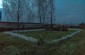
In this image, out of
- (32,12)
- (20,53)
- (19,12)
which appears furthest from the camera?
(32,12)

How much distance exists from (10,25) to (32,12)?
8810 millimetres

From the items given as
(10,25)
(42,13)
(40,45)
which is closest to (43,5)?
(42,13)

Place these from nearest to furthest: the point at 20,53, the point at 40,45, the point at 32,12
Answer: 1. the point at 20,53
2. the point at 40,45
3. the point at 32,12

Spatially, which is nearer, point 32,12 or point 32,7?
point 32,7

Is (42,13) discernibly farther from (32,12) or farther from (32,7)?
(32,12)

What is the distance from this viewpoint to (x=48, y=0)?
149 feet

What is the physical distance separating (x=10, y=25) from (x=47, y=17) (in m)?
7.80

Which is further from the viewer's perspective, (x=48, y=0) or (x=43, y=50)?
(x=48, y=0)

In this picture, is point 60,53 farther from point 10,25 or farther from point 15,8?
point 10,25

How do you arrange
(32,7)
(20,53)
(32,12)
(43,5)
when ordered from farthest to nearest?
(32,12) < (32,7) < (43,5) < (20,53)

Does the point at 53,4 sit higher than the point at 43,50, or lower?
higher

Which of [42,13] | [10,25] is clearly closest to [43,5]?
[42,13]

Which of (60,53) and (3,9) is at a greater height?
(3,9)

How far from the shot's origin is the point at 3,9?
49.3m
